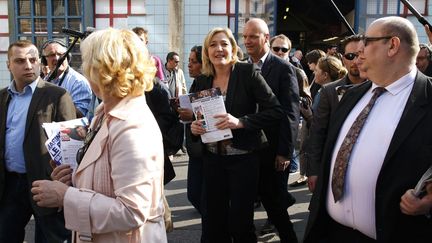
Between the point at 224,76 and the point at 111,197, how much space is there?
6.02 feet

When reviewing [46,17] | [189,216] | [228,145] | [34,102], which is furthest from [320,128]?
[46,17]

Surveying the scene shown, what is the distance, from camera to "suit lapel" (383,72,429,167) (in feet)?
6.37

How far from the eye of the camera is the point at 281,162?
3623 millimetres

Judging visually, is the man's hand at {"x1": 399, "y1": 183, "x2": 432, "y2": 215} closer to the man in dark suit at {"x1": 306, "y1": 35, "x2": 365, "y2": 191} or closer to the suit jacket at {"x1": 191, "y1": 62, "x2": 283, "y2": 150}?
the man in dark suit at {"x1": 306, "y1": 35, "x2": 365, "y2": 191}

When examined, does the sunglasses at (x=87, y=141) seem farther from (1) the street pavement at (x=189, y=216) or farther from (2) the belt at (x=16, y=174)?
(1) the street pavement at (x=189, y=216)

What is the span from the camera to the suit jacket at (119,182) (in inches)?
65.2

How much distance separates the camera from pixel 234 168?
3162 mm

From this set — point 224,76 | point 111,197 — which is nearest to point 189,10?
point 224,76

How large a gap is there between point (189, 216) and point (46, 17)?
8.26 meters

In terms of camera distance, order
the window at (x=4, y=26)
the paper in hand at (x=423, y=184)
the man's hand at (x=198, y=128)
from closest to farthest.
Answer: the paper in hand at (x=423, y=184) → the man's hand at (x=198, y=128) → the window at (x=4, y=26)

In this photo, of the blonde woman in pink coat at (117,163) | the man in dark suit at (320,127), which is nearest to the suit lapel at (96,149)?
the blonde woman in pink coat at (117,163)

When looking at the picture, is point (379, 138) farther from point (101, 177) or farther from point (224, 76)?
point (224, 76)

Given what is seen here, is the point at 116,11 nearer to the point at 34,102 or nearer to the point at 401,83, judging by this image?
the point at 34,102

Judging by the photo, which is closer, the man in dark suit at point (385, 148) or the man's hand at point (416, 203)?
the man's hand at point (416, 203)
